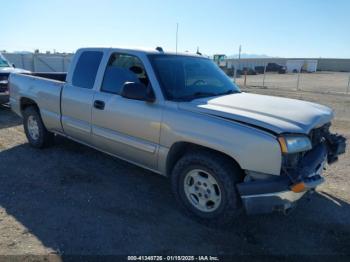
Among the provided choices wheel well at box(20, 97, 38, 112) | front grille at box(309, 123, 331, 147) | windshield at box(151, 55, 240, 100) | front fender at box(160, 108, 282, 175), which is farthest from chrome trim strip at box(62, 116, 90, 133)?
front grille at box(309, 123, 331, 147)

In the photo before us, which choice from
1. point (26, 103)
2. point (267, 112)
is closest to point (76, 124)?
point (26, 103)

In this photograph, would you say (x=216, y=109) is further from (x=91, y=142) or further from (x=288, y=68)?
(x=288, y=68)

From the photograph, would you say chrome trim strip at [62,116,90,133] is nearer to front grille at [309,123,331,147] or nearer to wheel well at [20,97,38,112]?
wheel well at [20,97,38,112]

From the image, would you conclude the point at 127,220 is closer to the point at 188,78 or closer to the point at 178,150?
the point at 178,150

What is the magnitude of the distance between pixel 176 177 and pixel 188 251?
88 centimetres

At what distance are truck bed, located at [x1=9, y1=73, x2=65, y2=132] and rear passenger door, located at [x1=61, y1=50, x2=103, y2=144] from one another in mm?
224

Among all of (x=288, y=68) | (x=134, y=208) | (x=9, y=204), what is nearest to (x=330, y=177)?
(x=134, y=208)

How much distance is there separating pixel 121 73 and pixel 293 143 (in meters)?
2.45

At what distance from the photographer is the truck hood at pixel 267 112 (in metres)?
3.31

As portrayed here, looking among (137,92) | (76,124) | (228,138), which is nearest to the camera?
(228,138)

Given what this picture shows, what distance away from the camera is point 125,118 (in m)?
4.33

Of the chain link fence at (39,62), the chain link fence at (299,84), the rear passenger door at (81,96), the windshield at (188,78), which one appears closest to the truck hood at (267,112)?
the windshield at (188,78)

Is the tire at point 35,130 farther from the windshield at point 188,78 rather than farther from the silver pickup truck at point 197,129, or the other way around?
the windshield at point 188,78

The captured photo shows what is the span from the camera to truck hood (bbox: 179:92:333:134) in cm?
331
